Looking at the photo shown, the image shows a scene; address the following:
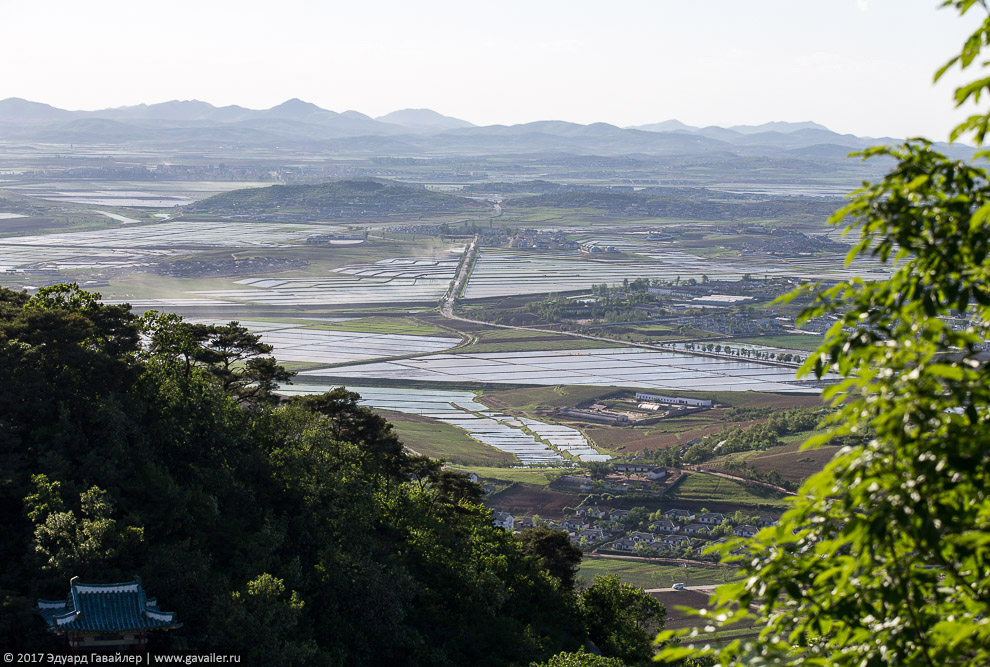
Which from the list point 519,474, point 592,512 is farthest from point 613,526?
point 519,474

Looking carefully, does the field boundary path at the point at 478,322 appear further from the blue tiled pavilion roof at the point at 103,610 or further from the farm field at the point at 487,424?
the blue tiled pavilion roof at the point at 103,610

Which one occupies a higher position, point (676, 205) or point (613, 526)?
point (676, 205)

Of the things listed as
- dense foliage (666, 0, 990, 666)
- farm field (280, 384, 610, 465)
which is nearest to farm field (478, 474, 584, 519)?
farm field (280, 384, 610, 465)

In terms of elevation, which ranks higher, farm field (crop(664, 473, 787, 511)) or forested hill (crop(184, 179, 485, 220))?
forested hill (crop(184, 179, 485, 220))

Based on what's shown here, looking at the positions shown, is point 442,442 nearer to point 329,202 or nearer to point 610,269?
point 610,269

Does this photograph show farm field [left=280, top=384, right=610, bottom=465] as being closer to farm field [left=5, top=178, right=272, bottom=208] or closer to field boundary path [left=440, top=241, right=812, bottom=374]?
field boundary path [left=440, top=241, right=812, bottom=374]

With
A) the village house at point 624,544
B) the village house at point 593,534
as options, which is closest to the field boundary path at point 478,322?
the village house at point 593,534

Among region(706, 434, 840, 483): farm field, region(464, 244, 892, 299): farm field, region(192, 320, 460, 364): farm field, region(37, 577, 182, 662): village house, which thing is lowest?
region(706, 434, 840, 483): farm field
